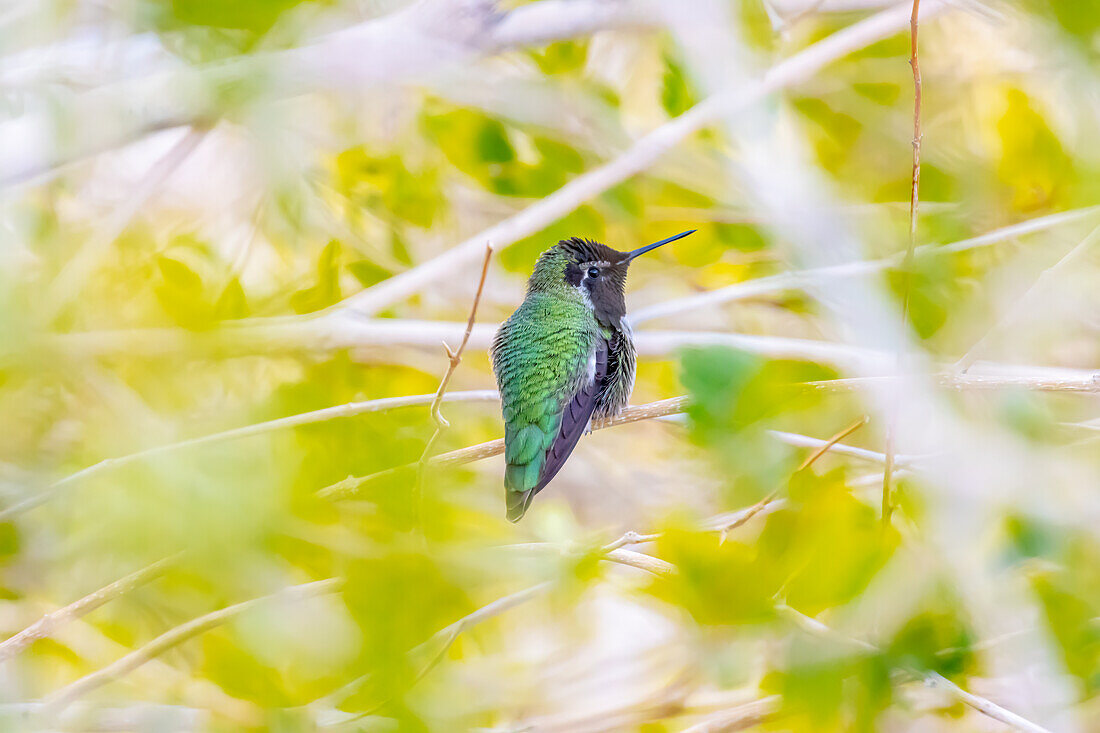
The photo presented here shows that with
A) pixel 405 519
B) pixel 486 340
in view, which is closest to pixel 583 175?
pixel 486 340

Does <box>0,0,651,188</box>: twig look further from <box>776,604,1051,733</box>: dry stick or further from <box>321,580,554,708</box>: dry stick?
<box>776,604,1051,733</box>: dry stick

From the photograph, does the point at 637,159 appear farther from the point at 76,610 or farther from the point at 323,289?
the point at 76,610

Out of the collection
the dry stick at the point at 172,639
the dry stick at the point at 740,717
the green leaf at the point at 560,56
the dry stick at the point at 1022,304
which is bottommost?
the dry stick at the point at 740,717

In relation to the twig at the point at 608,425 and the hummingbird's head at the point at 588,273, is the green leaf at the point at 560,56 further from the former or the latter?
the twig at the point at 608,425

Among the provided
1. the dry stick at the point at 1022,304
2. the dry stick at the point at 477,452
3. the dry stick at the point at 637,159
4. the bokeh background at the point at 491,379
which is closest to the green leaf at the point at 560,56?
the bokeh background at the point at 491,379

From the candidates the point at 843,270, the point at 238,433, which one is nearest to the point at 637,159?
the point at 843,270

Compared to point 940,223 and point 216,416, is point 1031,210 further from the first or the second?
point 216,416
